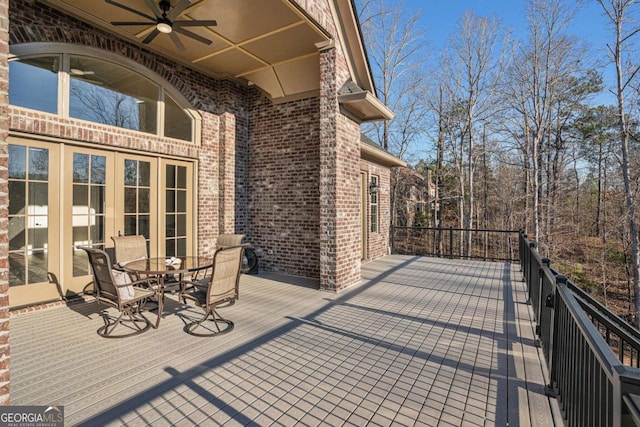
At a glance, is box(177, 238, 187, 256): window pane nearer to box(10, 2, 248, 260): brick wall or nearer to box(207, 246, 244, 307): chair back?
box(10, 2, 248, 260): brick wall

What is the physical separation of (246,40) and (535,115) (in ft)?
43.4

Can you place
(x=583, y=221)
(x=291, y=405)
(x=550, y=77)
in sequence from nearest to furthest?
(x=291, y=405), (x=550, y=77), (x=583, y=221)

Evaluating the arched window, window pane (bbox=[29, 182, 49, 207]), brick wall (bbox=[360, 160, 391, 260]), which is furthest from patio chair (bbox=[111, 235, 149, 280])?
brick wall (bbox=[360, 160, 391, 260])

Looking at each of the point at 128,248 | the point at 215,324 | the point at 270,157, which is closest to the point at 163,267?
the point at 215,324

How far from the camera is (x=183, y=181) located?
6148 millimetres

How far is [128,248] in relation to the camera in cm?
455

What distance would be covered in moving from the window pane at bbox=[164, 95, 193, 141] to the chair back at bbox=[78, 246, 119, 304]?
3.05 m

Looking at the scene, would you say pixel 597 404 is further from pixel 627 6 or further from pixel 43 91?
pixel 627 6

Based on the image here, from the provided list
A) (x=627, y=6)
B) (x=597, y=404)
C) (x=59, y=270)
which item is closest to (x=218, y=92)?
(x=59, y=270)

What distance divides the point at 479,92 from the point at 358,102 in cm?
1207

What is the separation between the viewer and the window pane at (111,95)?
4617 mm

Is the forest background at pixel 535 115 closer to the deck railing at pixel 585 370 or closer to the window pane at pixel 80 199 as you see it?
the deck railing at pixel 585 370

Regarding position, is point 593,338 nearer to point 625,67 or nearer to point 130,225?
point 130,225

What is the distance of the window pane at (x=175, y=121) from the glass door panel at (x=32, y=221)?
187cm
